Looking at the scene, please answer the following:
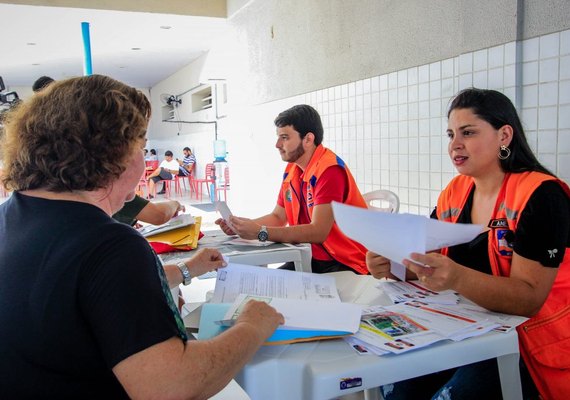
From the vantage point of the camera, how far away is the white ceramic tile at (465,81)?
2.52 metres

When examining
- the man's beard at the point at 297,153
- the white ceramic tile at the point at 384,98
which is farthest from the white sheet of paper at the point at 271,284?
the white ceramic tile at the point at 384,98

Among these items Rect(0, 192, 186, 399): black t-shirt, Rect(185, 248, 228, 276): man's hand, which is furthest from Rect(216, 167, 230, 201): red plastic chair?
Rect(0, 192, 186, 399): black t-shirt

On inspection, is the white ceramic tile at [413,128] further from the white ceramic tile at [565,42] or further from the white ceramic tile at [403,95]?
the white ceramic tile at [565,42]

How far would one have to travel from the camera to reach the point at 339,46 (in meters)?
3.73

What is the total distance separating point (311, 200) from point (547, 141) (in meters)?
1.08

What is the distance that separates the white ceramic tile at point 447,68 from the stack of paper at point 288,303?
1757 millimetres

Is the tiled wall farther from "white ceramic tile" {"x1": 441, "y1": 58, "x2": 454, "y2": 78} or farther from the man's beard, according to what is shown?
the man's beard

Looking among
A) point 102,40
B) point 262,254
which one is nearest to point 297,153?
point 262,254

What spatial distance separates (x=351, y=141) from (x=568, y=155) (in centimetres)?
180

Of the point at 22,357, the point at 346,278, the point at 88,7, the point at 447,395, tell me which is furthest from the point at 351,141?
the point at 88,7

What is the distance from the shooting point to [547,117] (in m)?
2.12

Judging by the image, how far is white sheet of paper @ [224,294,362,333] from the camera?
95cm

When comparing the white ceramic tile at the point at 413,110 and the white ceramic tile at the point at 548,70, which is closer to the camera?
the white ceramic tile at the point at 548,70

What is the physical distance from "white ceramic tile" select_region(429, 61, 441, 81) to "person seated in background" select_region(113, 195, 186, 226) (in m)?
1.64
